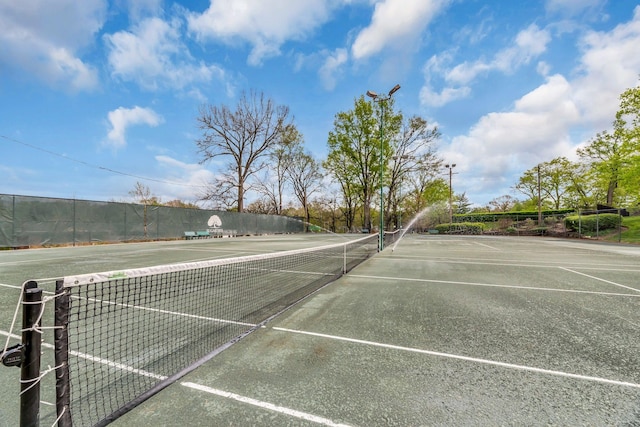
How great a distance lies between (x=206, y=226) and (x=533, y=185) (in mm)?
47795

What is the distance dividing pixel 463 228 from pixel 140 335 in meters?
38.9

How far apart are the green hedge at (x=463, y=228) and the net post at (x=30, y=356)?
39.9 m

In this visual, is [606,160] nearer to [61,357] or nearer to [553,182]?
[553,182]

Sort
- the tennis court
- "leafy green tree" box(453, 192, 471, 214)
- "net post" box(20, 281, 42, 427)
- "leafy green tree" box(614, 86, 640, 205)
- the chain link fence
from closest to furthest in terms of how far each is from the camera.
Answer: "net post" box(20, 281, 42, 427), the tennis court, the chain link fence, "leafy green tree" box(614, 86, 640, 205), "leafy green tree" box(453, 192, 471, 214)

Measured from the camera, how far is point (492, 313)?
428 centimetres

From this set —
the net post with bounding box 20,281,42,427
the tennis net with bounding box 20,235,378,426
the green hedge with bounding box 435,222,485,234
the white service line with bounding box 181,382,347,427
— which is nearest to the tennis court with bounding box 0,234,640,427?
the white service line with bounding box 181,382,347,427

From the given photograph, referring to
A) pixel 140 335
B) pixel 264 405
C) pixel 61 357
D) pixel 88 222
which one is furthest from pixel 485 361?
pixel 88 222

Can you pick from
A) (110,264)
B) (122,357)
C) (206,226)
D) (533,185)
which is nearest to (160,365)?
(122,357)

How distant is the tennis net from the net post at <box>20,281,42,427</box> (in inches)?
4.1

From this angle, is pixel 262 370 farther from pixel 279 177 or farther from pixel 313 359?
pixel 279 177

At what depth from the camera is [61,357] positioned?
5.88 feet

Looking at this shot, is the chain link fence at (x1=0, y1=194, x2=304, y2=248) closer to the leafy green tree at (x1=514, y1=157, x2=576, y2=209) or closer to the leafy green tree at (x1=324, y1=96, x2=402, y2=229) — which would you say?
the leafy green tree at (x1=324, y1=96, x2=402, y2=229)

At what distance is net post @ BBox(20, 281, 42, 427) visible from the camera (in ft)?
5.16

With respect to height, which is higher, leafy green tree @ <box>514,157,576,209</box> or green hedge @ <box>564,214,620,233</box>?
leafy green tree @ <box>514,157,576,209</box>
